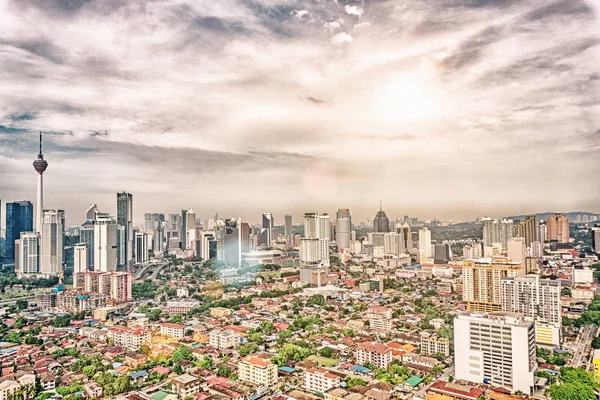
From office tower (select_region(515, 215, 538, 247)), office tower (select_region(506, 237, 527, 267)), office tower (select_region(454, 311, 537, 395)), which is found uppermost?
office tower (select_region(515, 215, 538, 247))

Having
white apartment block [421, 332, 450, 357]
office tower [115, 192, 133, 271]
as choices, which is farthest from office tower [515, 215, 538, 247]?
office tower [115, 192, 133, 271]

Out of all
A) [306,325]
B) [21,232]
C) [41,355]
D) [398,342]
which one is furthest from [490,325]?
[21,232]

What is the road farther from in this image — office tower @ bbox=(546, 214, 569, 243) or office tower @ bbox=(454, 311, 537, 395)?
office tower @ bbox=(546, 214, 569, 243)

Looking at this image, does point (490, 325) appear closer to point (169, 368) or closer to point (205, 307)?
point (169, 368)

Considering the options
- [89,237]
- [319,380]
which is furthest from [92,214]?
[319,380]

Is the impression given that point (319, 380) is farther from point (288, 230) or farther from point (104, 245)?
point (288, 230)
